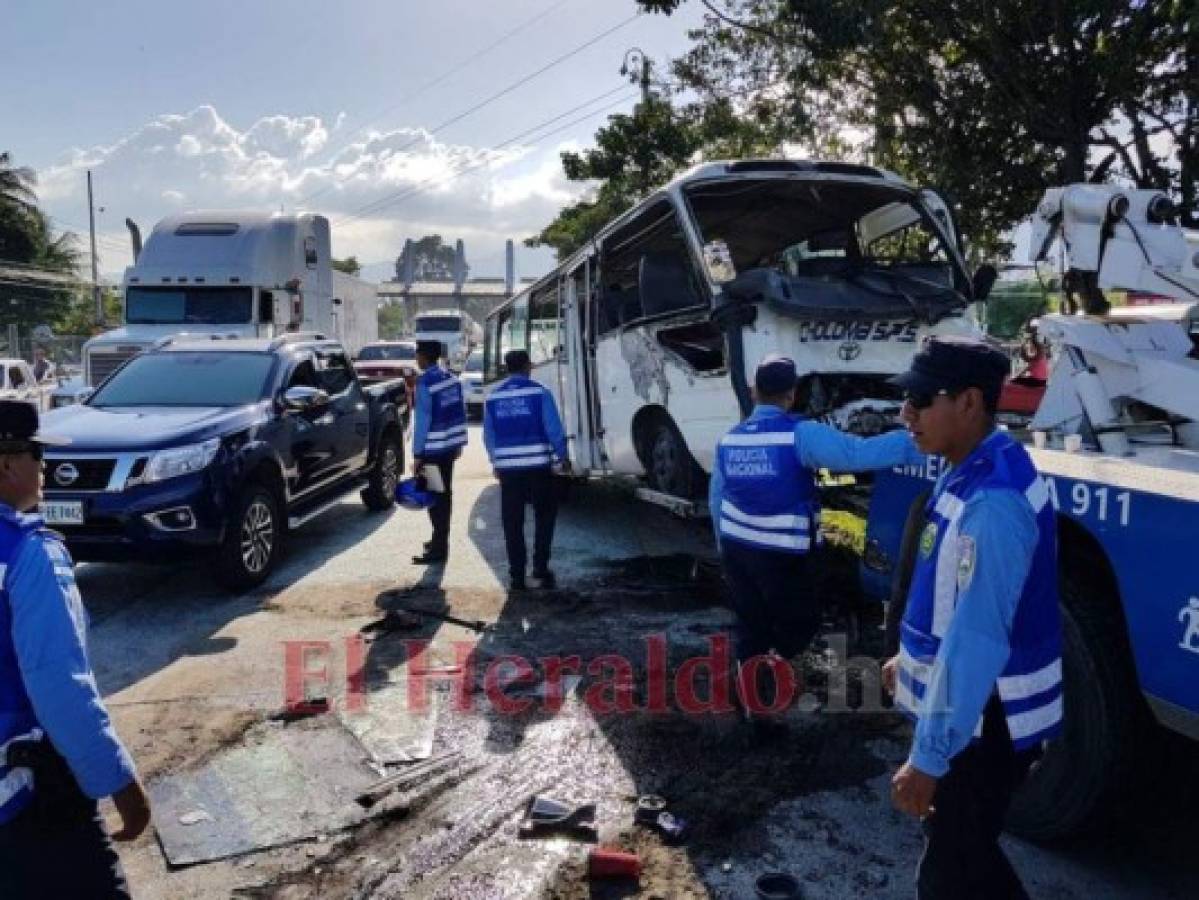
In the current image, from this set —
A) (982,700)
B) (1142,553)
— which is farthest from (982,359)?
(1142,553)

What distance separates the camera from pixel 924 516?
243 centimetres

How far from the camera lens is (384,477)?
9844 millimetres

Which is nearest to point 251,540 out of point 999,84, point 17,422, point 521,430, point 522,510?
point 522,510

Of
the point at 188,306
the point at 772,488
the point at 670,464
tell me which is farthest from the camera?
the point at 188,306

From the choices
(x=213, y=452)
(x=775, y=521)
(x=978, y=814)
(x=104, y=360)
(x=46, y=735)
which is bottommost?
(x=978, y=814)

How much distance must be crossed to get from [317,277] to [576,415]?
9372 millimetres

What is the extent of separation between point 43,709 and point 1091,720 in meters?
2.91

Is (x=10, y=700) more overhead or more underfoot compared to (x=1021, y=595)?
more underfoot

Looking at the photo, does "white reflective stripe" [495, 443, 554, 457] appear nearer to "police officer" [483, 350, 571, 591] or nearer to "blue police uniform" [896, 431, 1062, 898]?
"police officer" [483, 350, 571, 591]

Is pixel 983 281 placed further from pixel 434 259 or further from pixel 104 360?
pixel 434 259

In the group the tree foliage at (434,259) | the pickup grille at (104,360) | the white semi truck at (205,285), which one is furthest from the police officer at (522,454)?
the tree foliage at (434,259)

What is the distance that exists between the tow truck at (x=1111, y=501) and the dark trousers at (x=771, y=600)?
1.00 feet

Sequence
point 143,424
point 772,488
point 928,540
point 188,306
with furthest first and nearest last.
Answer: point 188,306, point 143,424, point 772,488, point 928,540

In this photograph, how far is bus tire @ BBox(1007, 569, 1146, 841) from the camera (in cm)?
308
